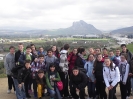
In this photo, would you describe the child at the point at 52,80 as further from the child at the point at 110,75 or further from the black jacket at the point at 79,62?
the child at the point at 110,75

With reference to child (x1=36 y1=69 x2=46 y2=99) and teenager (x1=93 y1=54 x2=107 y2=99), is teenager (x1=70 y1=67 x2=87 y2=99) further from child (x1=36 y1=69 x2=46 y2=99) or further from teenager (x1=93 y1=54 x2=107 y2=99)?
child (x1=36 y1=69 x2=46 y2=99)

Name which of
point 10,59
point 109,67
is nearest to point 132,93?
point 109,67

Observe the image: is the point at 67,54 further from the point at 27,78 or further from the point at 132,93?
the point at 132,93

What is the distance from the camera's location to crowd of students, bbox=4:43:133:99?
234 inches

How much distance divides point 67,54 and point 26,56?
1.41 metres

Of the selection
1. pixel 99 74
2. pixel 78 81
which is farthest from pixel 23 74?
pixel 99 74

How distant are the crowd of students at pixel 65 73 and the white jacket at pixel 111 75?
0.11 ft

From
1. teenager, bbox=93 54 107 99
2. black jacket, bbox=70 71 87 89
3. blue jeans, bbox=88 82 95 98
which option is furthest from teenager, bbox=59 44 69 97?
teenager, bbox=93 54 107 99

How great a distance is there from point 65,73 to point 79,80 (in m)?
0.67

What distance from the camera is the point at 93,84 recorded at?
6.23 meters

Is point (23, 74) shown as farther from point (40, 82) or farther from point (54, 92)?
point (54, 92)

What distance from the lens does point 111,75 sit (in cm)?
548

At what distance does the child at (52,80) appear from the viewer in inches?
243

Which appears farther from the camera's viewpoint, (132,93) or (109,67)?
(132,93)
